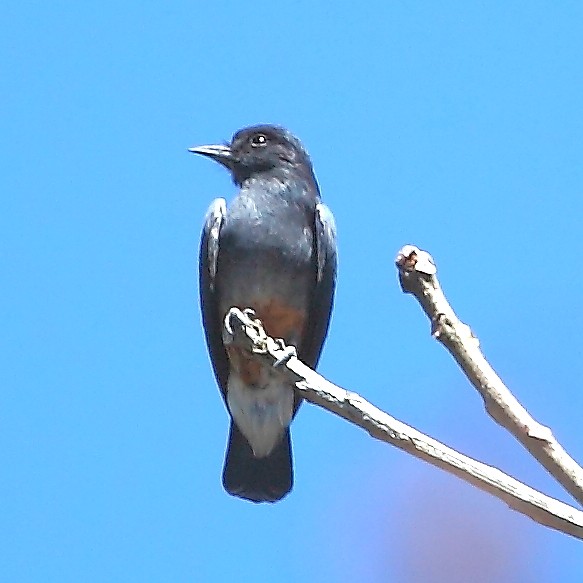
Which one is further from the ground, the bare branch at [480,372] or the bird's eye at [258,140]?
the bird's eye at [258,140]

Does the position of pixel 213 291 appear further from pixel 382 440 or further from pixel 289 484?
pixel 382 440

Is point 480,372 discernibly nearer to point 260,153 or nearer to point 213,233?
point 213,233

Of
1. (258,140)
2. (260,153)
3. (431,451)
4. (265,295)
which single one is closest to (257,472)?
(265,295)

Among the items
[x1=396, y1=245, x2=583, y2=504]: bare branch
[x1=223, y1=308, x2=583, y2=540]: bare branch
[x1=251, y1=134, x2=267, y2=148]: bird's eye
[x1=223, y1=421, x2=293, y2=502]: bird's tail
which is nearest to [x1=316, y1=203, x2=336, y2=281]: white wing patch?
[x1=251, y1=134, x2=267, y2=148]: bird's eye

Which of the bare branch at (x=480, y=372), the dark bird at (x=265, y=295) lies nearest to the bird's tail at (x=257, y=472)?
the dark bird at (x=265, y=295)

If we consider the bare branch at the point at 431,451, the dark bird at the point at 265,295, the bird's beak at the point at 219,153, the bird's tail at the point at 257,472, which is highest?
the bird's beak at the point at 219,153

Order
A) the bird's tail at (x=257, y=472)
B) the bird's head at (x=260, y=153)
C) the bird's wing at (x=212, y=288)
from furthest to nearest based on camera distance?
1. the bird's head at (x=260, y=153)
2. the bird's tail at (x=257, y=472)
3. the bird's wing at (x=212, y=288)

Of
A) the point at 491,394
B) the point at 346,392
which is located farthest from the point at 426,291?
the point at 346,392

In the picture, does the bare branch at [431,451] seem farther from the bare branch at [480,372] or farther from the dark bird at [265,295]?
the dark bird at [265,295]
